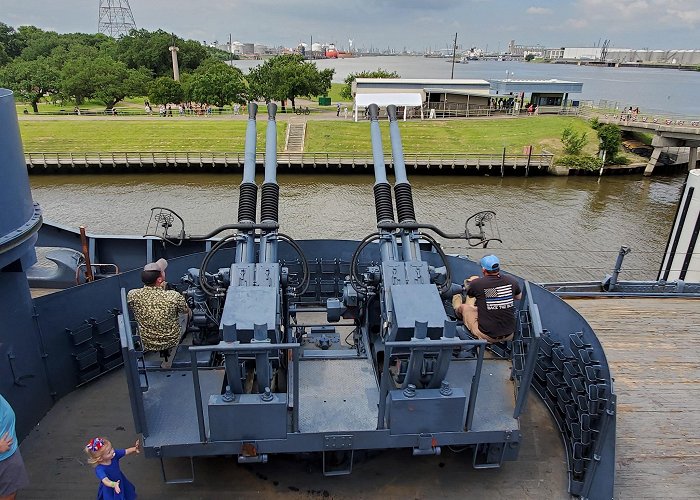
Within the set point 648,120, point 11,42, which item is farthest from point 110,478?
point 11,42

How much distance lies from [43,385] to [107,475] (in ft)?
6.67

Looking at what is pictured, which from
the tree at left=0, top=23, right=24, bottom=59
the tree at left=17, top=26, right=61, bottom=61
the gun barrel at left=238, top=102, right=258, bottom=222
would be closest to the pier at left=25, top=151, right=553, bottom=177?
the gun barrel at left=238, top=102, right=258, bottom=222

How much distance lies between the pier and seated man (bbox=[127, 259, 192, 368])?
25562 mm

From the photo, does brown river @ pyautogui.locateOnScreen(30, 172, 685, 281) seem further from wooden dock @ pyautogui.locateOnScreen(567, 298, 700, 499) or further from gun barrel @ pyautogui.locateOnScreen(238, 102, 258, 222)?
gun barrel @ pyautogui.locateOnScreen(238, 102, 258, 222)

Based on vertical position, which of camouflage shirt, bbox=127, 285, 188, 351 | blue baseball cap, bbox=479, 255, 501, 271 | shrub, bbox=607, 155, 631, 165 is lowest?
shrub, bbox=607, 155, 631, 165

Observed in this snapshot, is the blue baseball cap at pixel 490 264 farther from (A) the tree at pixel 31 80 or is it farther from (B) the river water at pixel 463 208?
(A) the tree at pixel 31 80

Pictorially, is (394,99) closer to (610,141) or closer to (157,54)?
(610,141)

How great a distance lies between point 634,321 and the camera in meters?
7.23

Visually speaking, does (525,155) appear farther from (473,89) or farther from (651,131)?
(473,89)

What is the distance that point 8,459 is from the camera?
3326 millimetres

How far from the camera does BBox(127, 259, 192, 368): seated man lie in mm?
4441

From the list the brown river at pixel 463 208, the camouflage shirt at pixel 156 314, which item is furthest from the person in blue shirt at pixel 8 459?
the brown river at pixel 463 208

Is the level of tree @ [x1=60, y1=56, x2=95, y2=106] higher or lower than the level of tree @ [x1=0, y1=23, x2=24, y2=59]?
lower

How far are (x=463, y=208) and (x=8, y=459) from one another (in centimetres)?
2211
